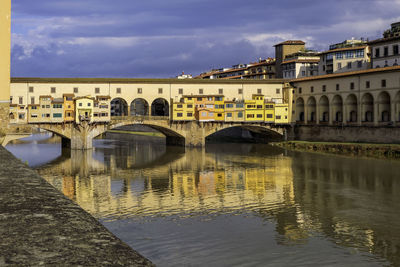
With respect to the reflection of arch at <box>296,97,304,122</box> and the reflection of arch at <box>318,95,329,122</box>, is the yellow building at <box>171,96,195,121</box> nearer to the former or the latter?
the reflection of arch at <box>296,97,304,122</box>

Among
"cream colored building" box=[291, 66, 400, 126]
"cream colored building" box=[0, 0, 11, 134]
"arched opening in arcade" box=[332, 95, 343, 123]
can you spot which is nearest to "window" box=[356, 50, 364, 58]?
"cream colored building" box=[291, 66, 400, 126]

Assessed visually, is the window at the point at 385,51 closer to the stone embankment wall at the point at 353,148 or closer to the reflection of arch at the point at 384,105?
the reflection of arch at the point at 384,105

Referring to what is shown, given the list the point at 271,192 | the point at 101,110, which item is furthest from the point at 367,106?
the point at 271,192

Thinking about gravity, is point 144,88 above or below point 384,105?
above

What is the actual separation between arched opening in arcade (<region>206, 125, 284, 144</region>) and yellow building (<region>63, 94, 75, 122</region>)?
26.0m

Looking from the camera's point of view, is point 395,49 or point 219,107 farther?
point 395,49

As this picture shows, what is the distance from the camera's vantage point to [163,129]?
66.6 m

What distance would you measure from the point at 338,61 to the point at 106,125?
42.4 meters

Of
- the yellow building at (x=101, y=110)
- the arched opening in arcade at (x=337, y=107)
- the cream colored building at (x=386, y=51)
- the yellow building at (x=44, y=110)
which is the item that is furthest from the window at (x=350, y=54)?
the yellow building at (x=44, y=110)

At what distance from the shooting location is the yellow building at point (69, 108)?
5778 cm

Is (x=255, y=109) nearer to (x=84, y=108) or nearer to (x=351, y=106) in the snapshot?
(x=351, y=106)

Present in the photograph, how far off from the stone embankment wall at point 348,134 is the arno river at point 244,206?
9646mm

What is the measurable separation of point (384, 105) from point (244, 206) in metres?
39.9

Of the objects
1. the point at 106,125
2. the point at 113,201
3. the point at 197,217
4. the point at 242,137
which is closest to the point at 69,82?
the point at 106,125
